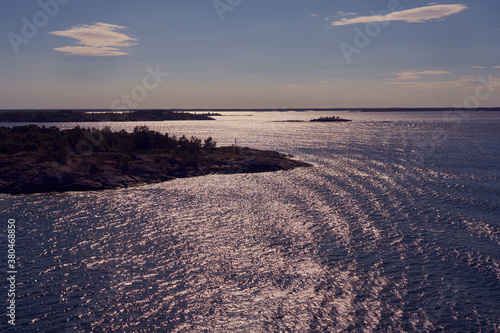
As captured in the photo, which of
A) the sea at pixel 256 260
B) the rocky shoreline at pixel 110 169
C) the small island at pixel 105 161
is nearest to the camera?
the sea at pixel 256 260

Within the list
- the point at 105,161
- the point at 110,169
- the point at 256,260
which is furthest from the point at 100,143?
the point at 256,260

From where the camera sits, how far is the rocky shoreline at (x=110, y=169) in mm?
60062

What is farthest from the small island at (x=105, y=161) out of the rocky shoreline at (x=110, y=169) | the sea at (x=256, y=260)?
the sea at (x=256, y=260)

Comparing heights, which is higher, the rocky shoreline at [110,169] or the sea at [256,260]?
the rocky shoreline at [110,169]

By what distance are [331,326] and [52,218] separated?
3358 centimetres

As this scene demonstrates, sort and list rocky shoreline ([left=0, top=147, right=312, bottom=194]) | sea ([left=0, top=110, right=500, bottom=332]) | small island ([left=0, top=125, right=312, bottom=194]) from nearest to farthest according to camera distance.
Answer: sea ([left=0, top=110, right=500, bottom=332]) → rocky shoreline ([left=0, top=147, right=312, bottom=194]) → small island ([left=0, top=125, right=312, bottom=194])

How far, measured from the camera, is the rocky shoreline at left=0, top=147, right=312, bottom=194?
6006 centimetres

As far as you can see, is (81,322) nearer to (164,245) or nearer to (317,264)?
(164,245)

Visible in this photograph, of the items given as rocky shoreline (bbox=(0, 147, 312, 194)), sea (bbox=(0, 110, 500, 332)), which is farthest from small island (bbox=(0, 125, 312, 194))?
sea (bbox=(0, 110, 500, 332))

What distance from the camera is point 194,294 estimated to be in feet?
86.9

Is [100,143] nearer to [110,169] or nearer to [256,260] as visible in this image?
[110,169]

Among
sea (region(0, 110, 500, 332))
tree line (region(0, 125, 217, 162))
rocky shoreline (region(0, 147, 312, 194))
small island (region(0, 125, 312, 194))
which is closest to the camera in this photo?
sea (region(0, 110, 500, 332))

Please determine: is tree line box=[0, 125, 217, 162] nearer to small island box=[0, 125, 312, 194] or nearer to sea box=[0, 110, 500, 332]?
small island box=[0, 125, 312, 194]

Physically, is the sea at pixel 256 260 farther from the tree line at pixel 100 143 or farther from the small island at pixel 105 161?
the tree line at pixel 100 143
